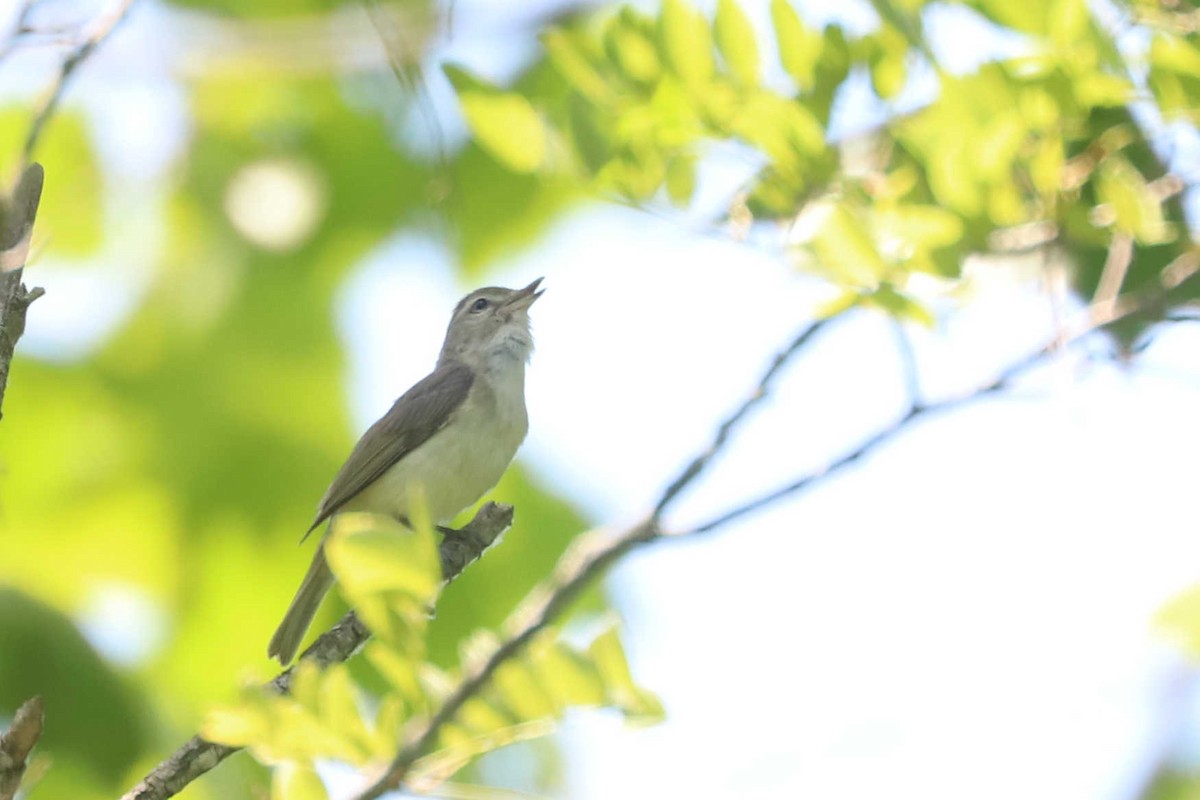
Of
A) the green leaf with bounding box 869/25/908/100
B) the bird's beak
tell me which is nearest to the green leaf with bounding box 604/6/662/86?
the green leaf with bounding box 869/25/908/100

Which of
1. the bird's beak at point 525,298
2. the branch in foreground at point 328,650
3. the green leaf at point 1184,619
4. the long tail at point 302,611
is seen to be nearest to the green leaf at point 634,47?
the branch in foreground at point 328,650

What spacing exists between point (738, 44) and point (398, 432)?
406 centimetres

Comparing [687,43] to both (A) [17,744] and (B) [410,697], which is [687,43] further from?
(A) [17,744]

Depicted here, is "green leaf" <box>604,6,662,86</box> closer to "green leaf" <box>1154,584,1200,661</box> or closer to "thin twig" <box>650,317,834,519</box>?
"thin twig" <box>650,317,834,519</box>

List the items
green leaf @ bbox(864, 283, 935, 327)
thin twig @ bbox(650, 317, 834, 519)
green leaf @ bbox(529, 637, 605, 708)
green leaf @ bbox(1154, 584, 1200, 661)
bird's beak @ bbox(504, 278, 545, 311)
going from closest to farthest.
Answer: thin twig @ bbox(650, 317, 834, 519) < green leaf @ bbox(529, 637, 605, 708) < green leaf @ bbox(864, 283, 935, 327) < green leaf @ bbox(1154, 584, 1200, 661) < bird's beak @ bbox(504, 278, 545, 311)

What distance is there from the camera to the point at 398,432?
6727 mm

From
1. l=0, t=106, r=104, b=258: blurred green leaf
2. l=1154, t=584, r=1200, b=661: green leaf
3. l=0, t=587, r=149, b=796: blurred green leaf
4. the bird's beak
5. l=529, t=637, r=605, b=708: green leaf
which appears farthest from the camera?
the bird's beak

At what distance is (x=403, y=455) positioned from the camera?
21.8 ft

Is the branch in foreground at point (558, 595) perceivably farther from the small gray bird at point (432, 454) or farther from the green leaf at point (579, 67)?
the small gray bird at point (432, 454)

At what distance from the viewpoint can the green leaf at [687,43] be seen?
296 cm

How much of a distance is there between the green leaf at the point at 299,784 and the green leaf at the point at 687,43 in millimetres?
1616

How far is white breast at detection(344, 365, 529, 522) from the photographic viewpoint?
6.45m

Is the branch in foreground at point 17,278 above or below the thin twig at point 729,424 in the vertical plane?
above

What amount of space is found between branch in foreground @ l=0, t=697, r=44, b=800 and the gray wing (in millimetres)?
3206
